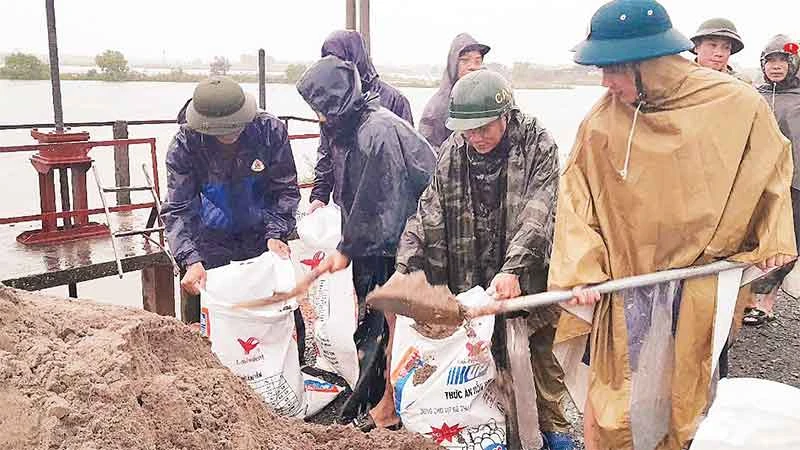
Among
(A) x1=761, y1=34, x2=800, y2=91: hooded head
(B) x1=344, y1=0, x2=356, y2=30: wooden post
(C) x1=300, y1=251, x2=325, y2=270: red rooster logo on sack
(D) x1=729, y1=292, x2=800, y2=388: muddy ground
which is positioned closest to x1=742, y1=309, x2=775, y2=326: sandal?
(D) x1=729, y1=292, x2=800, y2=388: muddy ground

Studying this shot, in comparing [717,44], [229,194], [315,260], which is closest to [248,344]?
[315,260]

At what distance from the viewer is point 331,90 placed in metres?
3.38

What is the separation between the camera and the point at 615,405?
2.68 metres

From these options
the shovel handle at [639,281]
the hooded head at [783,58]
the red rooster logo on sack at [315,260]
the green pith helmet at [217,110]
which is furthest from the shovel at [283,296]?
the hooded head at [783,58]

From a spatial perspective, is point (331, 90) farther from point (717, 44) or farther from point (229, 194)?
point (717, 44)

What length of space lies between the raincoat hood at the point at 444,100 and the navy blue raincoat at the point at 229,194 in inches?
59.1

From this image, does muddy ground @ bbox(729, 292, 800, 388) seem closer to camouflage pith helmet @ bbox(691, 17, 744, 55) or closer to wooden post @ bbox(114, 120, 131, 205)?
camouflage pith helmet @ bbox(691, 17, 744, 55)

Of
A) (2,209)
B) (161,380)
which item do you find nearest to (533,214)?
(161,380)

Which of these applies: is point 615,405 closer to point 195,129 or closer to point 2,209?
point 195,129

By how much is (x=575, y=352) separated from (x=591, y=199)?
613 mm

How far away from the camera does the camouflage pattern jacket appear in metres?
2.90

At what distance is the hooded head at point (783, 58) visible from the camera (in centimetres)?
479

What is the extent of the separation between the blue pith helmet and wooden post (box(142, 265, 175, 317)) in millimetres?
3385

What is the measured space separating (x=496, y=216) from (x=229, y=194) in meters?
1.43
